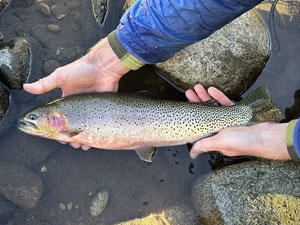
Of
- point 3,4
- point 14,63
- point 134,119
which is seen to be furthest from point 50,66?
Result: point 134,119

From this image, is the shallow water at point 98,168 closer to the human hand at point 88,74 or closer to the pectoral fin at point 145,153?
the pectoral fin at point 145,153

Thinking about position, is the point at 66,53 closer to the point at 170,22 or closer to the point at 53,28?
the point at 53,28

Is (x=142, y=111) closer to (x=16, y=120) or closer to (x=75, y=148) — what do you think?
(x=75, y=148)

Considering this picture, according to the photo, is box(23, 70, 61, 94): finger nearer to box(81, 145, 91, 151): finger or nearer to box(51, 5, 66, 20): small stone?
box(81, 145, 91, 151): finger

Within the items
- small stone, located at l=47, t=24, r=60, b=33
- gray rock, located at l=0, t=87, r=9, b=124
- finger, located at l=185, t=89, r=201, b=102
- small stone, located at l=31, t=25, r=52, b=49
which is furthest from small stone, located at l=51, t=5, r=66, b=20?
finger, located at l=185, t=89, r=201, b=102

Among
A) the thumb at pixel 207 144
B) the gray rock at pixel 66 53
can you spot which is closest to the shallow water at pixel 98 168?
the gray rock at pixel 66 53
